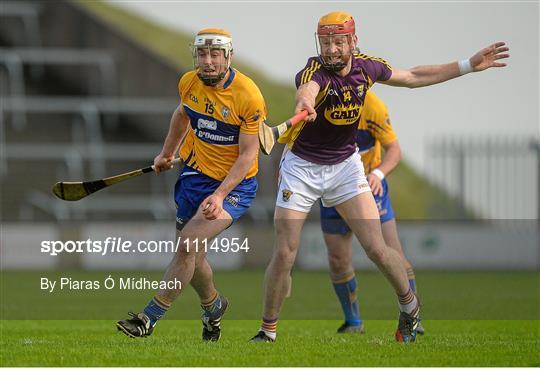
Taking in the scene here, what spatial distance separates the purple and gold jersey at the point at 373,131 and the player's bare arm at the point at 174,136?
2208 millimetres

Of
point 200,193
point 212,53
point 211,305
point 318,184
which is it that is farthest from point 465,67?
point 211,305

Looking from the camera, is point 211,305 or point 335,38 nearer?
point 335,38

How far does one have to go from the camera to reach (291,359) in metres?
8.13

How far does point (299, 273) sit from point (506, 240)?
4.48 m

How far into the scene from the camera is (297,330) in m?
11.4

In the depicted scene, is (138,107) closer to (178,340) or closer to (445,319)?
(445,319)

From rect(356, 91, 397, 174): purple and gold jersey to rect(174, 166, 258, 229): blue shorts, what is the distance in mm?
1993

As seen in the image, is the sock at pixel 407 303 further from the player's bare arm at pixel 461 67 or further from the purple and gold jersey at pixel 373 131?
the purple and gold jersey at pixel 373 131

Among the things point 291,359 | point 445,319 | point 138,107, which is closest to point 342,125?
point 291,359

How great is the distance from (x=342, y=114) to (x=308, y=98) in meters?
0.69

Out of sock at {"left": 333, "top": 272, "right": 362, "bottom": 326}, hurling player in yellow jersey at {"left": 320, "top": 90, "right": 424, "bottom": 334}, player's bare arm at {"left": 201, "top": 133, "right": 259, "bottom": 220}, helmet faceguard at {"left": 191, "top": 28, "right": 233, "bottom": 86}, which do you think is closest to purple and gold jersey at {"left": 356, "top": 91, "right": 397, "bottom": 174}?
hurling player in yellow jersey at {"left": 320, "top": 90, "right": 424, "bottom": 334}

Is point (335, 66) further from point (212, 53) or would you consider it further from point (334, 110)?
point (212, 53)

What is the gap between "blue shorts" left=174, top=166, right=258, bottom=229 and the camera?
9219 millimetres

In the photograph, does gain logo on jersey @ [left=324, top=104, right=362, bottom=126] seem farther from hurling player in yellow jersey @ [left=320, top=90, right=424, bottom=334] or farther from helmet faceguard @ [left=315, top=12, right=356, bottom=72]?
hurling player in yellow jersey @ [left=320, top=90, right=424, bottom=334]
